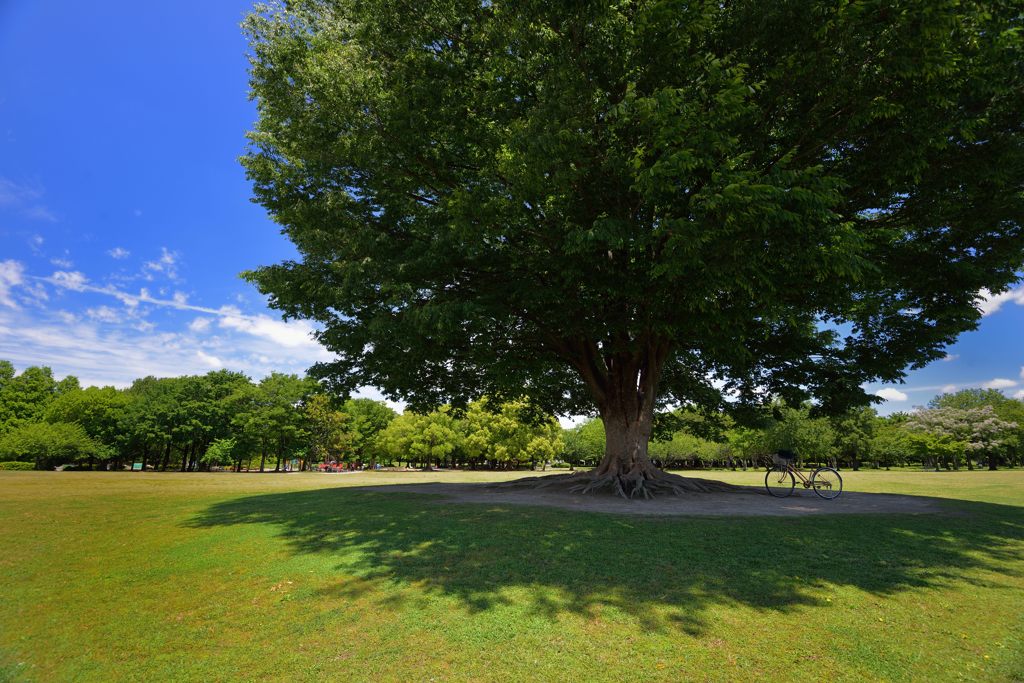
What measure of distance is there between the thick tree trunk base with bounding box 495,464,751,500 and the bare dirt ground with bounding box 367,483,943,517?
0.48 meters

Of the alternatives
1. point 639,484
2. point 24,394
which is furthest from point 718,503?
point 24,394

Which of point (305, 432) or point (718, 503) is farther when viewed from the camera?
point (305, 432)

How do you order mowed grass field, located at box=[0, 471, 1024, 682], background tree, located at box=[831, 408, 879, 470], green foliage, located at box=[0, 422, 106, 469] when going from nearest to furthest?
mowed grass field, located at box=[0, 471, 1024, 682] → green foliage, located at box=[0, 422, 106, 469] → background tree, located at box=[831, 408, 879, 470]

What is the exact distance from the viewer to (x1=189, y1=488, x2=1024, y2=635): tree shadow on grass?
241 inches

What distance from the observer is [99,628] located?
209 inches

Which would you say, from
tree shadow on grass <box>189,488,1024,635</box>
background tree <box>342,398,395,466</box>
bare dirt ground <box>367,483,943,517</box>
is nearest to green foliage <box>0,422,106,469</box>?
background tree <box>342,398,395,466</box>

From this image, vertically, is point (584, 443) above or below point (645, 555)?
above

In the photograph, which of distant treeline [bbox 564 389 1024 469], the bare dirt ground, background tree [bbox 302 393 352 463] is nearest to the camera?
the bare dirt ground

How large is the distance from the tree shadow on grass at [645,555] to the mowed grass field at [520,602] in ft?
0.16

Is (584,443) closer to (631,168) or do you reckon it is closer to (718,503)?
(718,503)

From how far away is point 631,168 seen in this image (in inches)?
371

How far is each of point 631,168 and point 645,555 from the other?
287 inches

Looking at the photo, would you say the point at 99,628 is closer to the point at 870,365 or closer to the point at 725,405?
the point at 870,365

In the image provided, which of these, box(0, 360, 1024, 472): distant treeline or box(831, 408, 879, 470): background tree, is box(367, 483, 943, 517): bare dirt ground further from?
box(831, 408, 879, 470): background tree
